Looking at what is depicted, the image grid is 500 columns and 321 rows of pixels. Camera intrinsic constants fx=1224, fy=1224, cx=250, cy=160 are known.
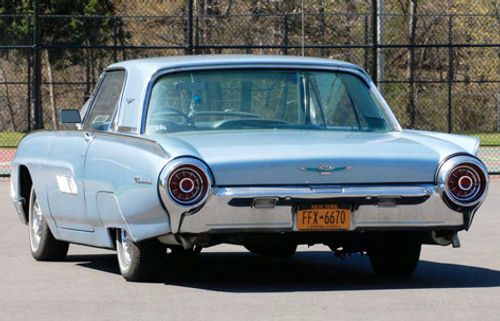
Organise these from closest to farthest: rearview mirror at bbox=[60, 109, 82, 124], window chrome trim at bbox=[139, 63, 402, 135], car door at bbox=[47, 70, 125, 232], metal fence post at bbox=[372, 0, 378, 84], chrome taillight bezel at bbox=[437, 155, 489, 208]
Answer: chrome taillight bezel at bbox=[437, 155, 489, 208] → window chrome trim at bbox=[139, 63, 402, 135] → car door at bbox=[47, 70, 125, 232] → rearview mirror at bbox=[60, 109, 82, 124] → metal fence post at bbox=[372, 0, 378, 84]

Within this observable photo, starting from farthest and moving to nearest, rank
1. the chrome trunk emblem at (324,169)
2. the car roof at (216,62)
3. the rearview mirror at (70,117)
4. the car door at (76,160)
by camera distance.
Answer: the rearview mirror at (70,117), the car door at (76,160), the car roof at (216,62), the chrome trunk emblem at (324,169)

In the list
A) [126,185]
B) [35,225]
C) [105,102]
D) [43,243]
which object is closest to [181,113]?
[126,185]

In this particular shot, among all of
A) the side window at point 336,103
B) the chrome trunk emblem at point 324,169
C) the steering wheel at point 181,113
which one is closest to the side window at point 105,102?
the steering wheel at point 181,113

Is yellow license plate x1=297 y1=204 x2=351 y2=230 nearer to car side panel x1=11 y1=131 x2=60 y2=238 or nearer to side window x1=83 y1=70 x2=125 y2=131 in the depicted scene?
side window x1=83 y1=70 x2=125 y2=131

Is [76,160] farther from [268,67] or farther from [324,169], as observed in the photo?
[324,169]

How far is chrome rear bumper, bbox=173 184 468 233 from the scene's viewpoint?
7.05 m

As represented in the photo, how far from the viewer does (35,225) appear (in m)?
9.66

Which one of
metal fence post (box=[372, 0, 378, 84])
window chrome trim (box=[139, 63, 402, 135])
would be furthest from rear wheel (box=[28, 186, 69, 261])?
metal fence post (box=[372, 0, 378, 84])

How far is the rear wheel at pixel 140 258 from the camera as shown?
7.64 m

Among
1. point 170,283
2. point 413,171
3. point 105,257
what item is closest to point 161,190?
point 170,283

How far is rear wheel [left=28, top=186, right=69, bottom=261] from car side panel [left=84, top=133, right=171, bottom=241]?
1204 mm

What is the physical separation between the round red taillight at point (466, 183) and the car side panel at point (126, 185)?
1729 millimetres

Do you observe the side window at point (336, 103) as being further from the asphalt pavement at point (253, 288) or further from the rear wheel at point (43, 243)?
the rear wheel at point (43, 243)

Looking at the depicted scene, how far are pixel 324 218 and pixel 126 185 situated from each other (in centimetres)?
124
